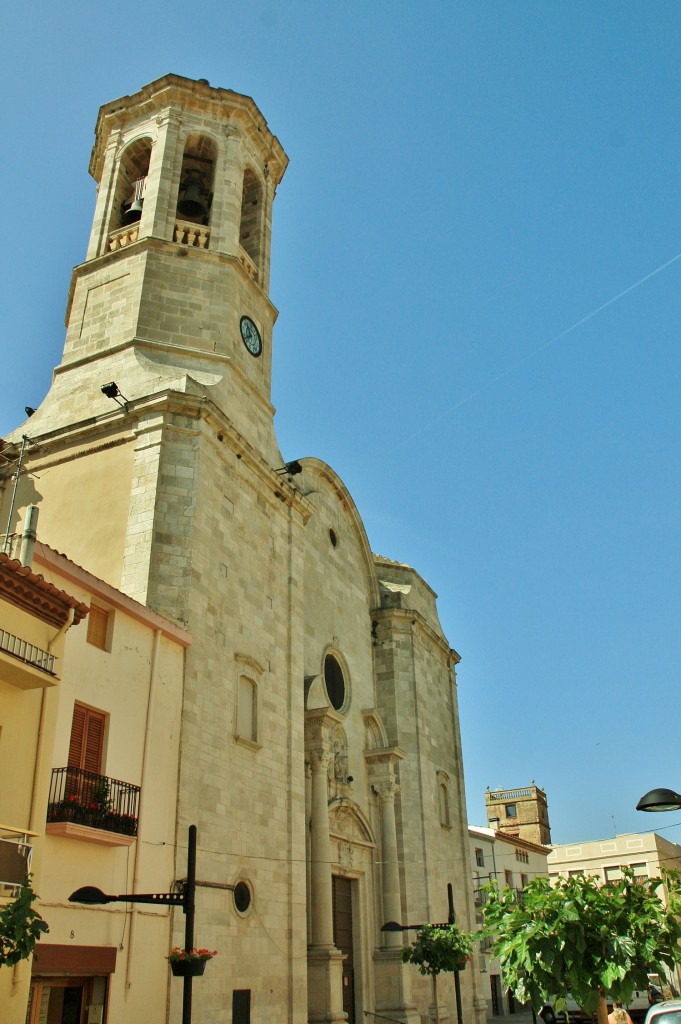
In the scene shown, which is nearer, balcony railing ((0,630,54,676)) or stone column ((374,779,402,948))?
balcony railing ((0,630,54,676))

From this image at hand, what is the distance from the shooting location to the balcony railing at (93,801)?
11468 mm

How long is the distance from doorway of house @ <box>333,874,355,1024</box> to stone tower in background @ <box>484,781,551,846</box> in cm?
3378

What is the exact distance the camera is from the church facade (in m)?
15.6

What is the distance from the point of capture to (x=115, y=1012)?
11.8 m

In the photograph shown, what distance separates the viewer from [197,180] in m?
23.3

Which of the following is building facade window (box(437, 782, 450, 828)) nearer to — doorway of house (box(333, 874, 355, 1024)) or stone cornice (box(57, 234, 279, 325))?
doorway of house (box(333, 874, 355, 1024))

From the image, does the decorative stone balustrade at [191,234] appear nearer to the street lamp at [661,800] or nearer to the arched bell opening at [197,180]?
the arched bell opening at [197,180]

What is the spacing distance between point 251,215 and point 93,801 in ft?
56.7

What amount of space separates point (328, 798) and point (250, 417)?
8838 mm

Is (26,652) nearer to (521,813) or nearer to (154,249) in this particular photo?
(154,249)

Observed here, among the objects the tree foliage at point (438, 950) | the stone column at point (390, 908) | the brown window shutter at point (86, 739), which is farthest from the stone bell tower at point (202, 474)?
the stone column at point (390, 908)

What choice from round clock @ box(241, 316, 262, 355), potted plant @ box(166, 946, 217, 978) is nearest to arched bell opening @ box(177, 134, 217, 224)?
round clock @ box(241, 316, 262, 355)

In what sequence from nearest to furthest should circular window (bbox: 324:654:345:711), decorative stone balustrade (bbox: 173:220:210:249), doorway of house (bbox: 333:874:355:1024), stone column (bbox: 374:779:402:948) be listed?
doorway of house (bbox: 333:874:355:1024) < decorative stone balustrade (bbox: 173:220:210:249) < stone column (bbox: 374:779:402:948) < circular window (bbox: 324:654:345:711)

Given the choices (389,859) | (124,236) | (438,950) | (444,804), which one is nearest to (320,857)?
(438,950)
